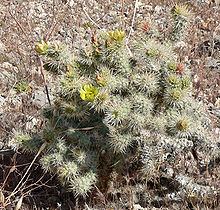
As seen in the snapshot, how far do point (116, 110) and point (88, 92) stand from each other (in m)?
0.26

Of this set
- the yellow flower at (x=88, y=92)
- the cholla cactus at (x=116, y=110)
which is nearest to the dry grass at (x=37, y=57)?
the cholla cactus at (x=116, y=110)

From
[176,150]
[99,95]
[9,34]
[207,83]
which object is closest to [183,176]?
[176,150]

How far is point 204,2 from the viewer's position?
8.10 meters

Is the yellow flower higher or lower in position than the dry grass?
higher

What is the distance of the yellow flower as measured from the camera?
351 cm

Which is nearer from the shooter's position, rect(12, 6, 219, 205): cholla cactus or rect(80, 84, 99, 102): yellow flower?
rect(80, 84, 99, 102): yellow flower

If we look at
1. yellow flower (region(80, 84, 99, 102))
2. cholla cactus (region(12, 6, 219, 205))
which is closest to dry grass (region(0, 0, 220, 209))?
cholla cactus (region(12, 6, 219, 205))

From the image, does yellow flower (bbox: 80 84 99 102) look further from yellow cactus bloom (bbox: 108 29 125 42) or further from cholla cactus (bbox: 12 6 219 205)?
yellow cactus bloom (bbox: 108 29 125 42)

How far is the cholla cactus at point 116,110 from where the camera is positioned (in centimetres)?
371

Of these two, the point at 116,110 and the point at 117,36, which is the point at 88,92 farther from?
the point at 117,36

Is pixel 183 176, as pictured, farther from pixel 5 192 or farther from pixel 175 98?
pixel 5 192

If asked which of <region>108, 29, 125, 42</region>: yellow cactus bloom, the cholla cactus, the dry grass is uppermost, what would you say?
<region>108, 29, 125, 42</region>: yellow cactus bloom

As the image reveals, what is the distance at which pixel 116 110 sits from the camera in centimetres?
366

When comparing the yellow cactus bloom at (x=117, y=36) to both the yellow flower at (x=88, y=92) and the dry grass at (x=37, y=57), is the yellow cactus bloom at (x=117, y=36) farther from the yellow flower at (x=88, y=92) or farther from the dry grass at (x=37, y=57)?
the dry grass at (x=37, y=57)
